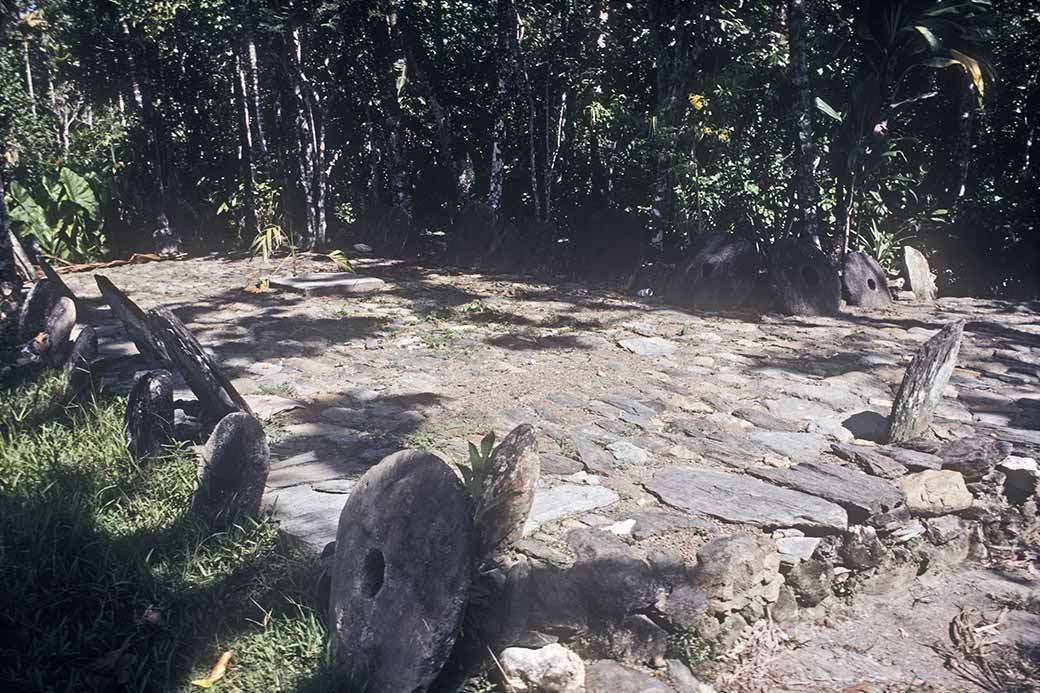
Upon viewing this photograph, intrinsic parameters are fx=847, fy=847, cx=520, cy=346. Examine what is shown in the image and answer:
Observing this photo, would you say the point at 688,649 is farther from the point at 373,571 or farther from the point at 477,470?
the point at 373,571

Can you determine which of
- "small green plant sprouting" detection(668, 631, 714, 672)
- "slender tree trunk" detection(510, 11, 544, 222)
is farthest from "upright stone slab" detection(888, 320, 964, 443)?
"slender tree trunk" detection(510, 11, 544, 222)

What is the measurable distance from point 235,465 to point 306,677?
3.15 feet

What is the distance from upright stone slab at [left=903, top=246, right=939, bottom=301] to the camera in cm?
877

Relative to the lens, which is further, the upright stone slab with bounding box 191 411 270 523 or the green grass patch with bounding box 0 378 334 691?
the upright stone slab with bounding box 191 411 270 523

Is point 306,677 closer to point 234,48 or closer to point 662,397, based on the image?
point 662,397

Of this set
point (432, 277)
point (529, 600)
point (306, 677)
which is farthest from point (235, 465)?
point (432, 277)

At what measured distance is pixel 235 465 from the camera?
3152mm

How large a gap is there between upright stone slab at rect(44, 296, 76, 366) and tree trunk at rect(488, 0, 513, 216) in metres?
5.73

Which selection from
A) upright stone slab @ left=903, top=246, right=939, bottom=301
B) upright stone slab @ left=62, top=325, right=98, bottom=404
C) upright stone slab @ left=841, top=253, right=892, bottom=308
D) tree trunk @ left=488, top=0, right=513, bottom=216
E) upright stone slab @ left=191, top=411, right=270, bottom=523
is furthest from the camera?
tree trunk @ left=488, top=0, right=513, bottom=216

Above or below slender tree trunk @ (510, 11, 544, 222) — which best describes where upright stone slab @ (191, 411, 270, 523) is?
below

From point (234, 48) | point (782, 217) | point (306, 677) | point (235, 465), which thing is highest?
point (234, 48)

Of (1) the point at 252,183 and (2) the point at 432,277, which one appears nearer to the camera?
(2) the point at 432,277

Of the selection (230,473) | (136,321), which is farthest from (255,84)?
(230,473)

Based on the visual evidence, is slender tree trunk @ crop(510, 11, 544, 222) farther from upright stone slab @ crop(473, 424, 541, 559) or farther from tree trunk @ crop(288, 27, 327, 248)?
upright stone slab @ crop(473, 424, 541, 559)
